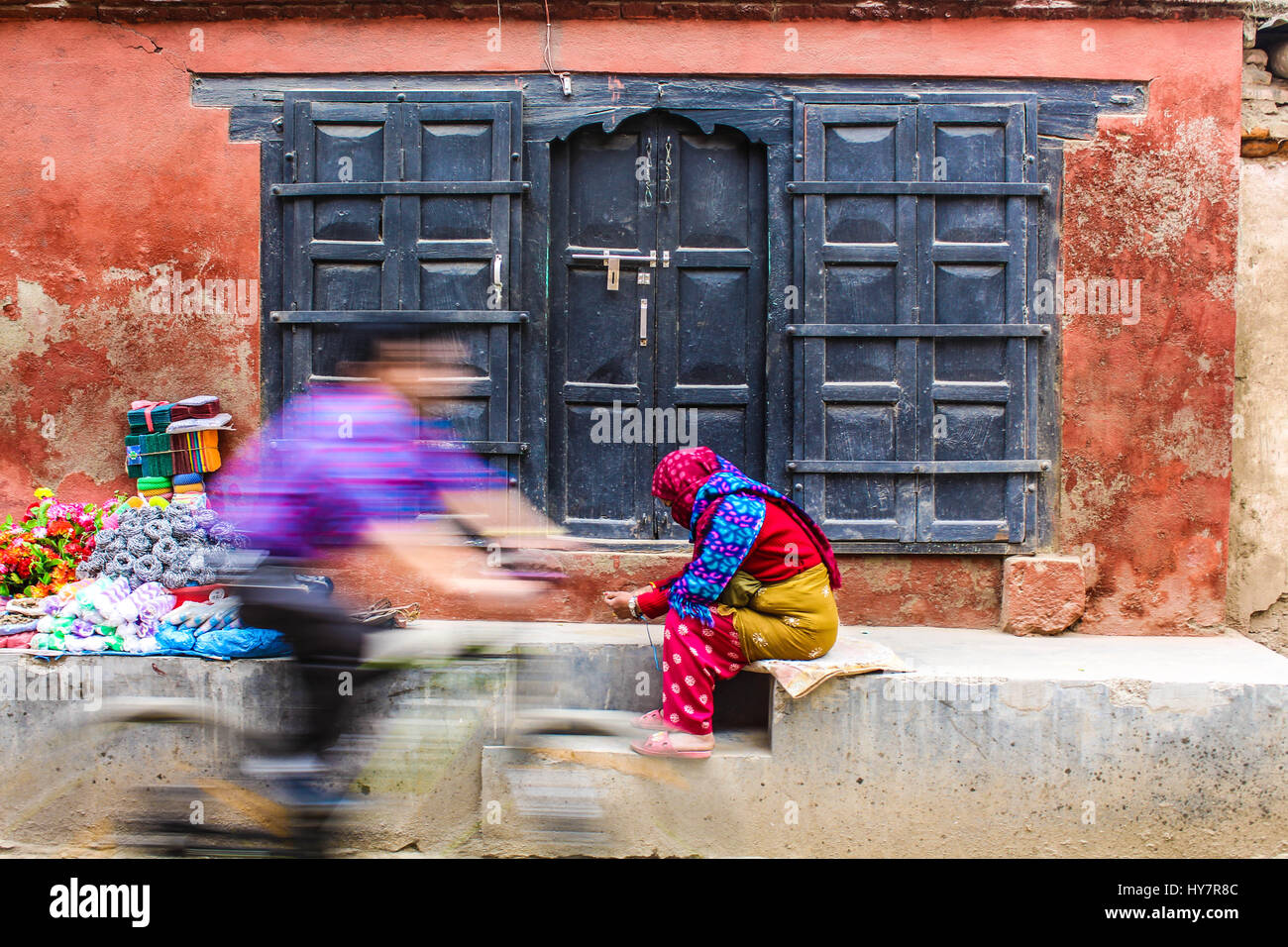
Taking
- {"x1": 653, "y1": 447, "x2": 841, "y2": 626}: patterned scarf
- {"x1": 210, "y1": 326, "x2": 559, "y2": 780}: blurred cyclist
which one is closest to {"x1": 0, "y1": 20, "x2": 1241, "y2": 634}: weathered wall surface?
{"x1": 653, "y1": 447, "x2": 841, "y2": 626}: patterned scarf

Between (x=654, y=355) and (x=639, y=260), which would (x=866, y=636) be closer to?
(x=654, y=355)

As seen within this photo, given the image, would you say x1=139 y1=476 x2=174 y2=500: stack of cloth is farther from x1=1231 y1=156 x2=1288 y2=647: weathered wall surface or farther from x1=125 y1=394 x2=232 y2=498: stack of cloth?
x1=1231 y1=156 x2=1288 y2=647: weathered wall surface

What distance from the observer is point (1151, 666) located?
14.1 ft

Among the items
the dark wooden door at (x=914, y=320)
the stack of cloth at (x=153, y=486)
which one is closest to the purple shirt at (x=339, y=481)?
the stack of cloth at (x=153, y=486)

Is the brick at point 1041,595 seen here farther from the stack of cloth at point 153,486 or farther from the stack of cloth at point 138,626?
the stack of cloth at point 153,486

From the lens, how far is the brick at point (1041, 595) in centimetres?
496

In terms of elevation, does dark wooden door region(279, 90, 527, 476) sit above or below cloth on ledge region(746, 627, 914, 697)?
above

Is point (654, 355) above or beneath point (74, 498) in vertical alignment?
above

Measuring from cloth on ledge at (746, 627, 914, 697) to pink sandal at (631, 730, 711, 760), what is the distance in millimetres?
414

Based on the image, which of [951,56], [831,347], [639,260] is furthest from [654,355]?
[951,56]

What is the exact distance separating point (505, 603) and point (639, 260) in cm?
200

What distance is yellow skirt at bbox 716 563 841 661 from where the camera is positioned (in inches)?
155

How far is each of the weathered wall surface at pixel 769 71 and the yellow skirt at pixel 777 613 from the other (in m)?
1.16

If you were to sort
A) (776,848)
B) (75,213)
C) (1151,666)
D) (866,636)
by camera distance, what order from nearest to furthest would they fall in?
(776,848)
(1151,666)
(866,636)
(75,213)
